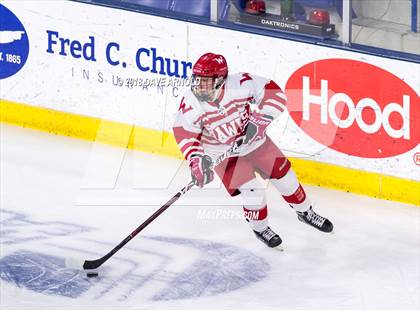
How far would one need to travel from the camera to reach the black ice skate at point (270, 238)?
7133mm

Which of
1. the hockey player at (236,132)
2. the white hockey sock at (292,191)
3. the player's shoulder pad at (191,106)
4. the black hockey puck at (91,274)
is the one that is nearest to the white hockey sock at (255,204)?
the hockey player at (236,132)

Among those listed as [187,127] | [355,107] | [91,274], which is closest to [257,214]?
[187,127]

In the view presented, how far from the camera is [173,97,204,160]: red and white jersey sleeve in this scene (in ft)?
22.2

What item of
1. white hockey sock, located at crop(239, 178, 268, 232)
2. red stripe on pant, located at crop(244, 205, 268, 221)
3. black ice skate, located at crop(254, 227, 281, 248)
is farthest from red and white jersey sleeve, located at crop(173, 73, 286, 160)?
black ice skate, located at crop(254, 227, 281, 248)

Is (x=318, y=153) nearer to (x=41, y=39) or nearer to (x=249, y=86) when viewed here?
(x=249, y=86)

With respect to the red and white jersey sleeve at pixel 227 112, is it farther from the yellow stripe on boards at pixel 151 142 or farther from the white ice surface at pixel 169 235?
the yellow stripe on boards at pixel 151 142

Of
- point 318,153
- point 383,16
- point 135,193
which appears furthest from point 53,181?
point 383,16

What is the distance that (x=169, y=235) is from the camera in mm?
7395

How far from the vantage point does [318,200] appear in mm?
7777

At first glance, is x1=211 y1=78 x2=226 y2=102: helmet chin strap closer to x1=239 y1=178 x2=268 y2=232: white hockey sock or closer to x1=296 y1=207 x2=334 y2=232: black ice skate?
x1=239 y1=178 x2=268 y2=232: white hockey sock

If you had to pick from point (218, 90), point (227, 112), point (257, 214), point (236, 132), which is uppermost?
point (218, 90)

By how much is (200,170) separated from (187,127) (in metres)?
0.29

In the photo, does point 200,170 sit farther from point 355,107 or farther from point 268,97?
point 355,107

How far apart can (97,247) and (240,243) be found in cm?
78
